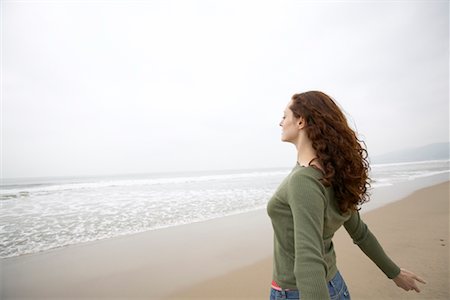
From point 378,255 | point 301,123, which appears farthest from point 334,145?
point 378,255

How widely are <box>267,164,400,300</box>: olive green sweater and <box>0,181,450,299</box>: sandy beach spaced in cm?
262

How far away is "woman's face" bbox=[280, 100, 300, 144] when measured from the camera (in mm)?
1253

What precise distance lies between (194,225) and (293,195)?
6646 mm

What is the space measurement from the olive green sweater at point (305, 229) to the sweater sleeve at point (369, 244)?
1.07 feet

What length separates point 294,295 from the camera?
115 centimetres

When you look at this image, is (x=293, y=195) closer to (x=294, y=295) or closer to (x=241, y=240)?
(x=294, y=295)

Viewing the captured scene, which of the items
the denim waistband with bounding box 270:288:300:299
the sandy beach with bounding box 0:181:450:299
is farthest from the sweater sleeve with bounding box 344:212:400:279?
the sandy beach with bounding box 0:181:450:299

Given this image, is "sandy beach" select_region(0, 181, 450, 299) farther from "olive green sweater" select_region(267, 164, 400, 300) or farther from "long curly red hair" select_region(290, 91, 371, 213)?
"long curly red hair" select_region(290, 91, 371, 213)

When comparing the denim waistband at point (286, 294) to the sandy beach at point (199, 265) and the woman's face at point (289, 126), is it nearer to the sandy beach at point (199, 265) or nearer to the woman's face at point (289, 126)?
the woman's face at point (289, 126)

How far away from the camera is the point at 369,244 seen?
1.56 meters

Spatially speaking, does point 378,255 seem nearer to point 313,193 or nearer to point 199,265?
point 313,193

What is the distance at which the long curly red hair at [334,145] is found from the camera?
1134 millimetres

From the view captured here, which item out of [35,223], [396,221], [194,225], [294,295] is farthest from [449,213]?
[35,223]

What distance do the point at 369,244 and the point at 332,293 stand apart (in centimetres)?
53
